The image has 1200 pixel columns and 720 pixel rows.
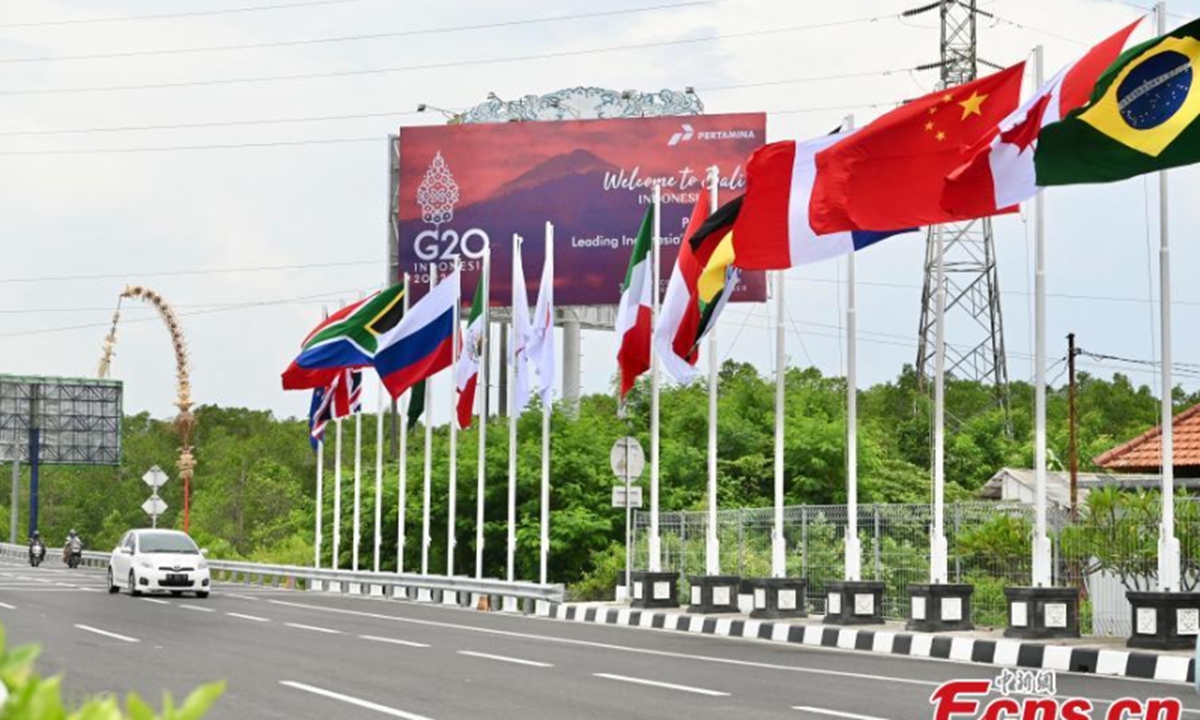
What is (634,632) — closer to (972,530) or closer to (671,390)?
(972,530)

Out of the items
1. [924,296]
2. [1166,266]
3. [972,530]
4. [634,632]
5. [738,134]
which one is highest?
[738,134]

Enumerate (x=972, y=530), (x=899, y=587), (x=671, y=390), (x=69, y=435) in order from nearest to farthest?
(x=972, y=530) → (x=899, y=587) → (x=671, y=390) → (x=69, y=435)

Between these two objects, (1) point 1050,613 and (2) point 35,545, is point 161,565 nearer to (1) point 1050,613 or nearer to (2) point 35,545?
(1) point 1050,613

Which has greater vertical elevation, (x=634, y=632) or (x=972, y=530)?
(x=972, y=530)

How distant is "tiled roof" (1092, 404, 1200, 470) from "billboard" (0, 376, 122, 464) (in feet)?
218

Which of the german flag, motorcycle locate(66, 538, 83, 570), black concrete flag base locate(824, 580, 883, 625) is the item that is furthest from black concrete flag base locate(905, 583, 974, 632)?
motorcycle locate(66, 538, 83, 570)

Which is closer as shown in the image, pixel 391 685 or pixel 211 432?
pixel 391 685

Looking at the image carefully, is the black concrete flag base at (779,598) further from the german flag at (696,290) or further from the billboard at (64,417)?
the billboard at (64,417)

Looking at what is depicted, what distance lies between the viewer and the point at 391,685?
16.1 m

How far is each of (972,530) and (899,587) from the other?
2393mm

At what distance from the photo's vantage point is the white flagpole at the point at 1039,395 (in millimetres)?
20812

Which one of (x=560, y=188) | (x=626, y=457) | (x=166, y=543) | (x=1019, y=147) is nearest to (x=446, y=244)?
(x=560, y=188)

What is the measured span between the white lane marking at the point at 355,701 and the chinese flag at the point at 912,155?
8701 mm

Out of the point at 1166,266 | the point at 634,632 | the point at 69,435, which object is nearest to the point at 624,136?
the point at 634,632
